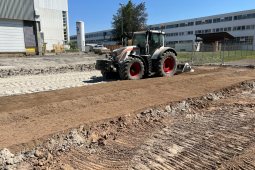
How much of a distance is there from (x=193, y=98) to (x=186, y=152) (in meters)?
3.91

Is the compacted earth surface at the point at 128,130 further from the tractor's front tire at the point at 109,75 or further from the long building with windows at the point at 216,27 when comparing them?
the long building with windows at the point at 216,27

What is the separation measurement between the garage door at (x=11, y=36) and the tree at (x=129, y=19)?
3314 cm

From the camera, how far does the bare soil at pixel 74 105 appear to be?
568cm

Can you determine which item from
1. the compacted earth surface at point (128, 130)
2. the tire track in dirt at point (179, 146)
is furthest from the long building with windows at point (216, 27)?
the tire track in dirt at point (179, 146)

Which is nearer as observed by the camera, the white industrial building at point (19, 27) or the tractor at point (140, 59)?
the tractor at point (140, 59)

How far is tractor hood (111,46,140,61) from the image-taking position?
12453 millimetres

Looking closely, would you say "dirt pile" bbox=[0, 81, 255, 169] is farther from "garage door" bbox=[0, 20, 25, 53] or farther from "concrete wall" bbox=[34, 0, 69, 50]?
"concrete wall" bbox=[34, 0, 69, 50]

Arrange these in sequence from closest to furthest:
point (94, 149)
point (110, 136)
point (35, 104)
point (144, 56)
A: point (94, 149) → point (110, 136) → point (35, 104) → point (144, 56)

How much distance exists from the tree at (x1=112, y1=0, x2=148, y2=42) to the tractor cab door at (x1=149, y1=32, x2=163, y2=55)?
5055 centimetres

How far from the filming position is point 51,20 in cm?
4728

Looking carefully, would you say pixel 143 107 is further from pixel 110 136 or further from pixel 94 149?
pixel 94 149

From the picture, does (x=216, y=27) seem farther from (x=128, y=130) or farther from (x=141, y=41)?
(x=128, y=130)

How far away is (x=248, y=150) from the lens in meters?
4.80

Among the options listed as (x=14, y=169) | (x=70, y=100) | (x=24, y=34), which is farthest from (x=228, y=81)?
(x=24, y=34)
